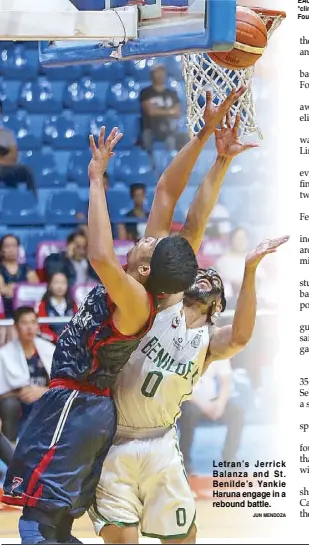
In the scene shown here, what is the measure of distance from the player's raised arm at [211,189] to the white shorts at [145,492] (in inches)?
32.5

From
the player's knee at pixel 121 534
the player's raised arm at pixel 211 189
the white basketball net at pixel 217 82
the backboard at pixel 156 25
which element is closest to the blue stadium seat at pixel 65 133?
the white basketball net at pixel 217 82

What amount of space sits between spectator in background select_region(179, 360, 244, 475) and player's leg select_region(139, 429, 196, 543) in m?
1.19

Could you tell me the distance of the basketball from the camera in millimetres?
3557

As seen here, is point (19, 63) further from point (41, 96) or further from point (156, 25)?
point (156, 25)

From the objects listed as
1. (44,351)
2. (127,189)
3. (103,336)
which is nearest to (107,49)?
(103,336)

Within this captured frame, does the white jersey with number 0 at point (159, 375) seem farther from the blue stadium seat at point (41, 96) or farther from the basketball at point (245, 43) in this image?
the blue stadium seat at point (41, 96)

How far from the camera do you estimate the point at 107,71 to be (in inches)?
191

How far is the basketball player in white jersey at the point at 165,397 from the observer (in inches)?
133

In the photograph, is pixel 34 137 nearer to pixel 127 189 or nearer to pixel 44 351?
pixel 127 189

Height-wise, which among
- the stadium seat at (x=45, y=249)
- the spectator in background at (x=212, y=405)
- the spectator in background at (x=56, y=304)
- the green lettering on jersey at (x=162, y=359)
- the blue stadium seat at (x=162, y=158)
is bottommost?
the spectator in background at (x=212, y=405)

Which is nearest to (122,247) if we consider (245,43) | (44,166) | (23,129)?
(44,166)

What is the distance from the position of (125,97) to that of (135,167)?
36 cm

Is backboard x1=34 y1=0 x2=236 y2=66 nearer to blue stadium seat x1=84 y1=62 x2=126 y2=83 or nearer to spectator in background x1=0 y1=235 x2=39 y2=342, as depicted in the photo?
blue stadium seat x1=84 y1=62 x2=126 y2=83

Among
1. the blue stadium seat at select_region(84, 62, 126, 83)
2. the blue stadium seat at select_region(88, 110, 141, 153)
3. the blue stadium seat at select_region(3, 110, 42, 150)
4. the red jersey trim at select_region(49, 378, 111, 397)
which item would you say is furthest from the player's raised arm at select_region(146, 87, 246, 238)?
the blue stadium seat at select_region(3, 110, 42, 150)
